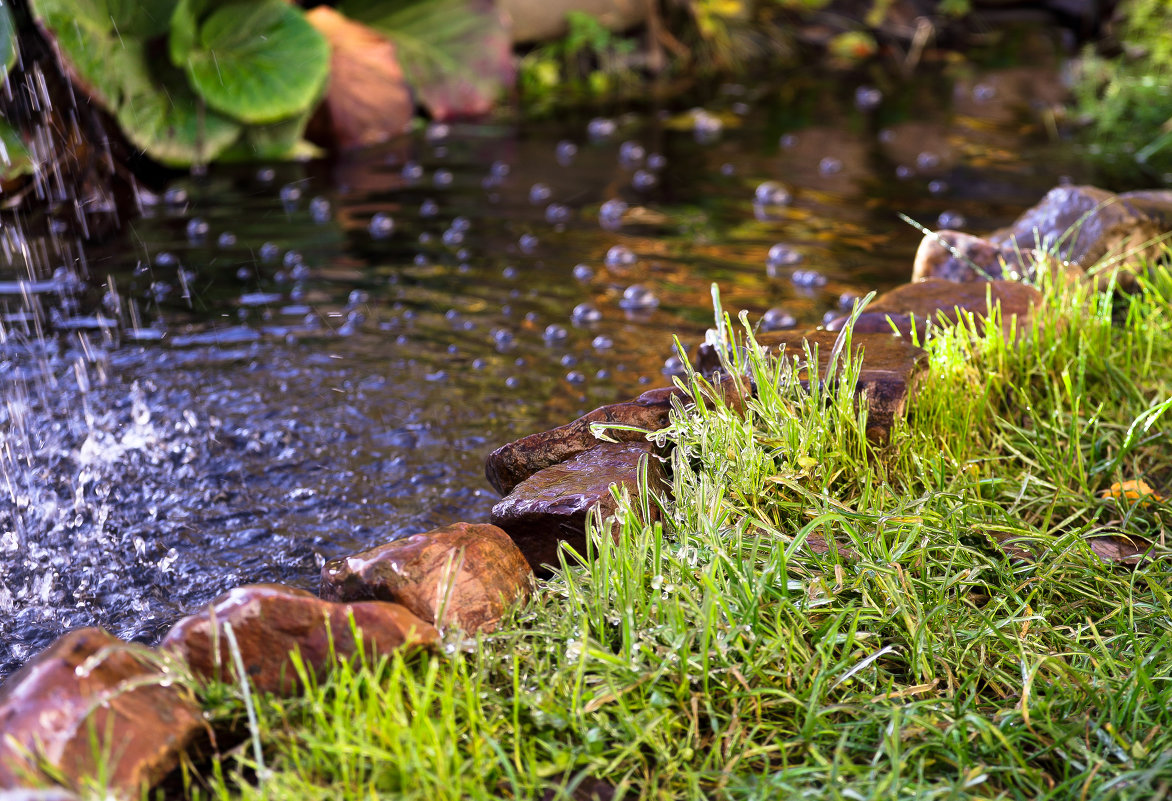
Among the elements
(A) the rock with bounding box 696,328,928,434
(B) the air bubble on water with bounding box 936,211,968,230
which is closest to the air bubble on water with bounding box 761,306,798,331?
(A) the rock with bounding box 696,328,928,434

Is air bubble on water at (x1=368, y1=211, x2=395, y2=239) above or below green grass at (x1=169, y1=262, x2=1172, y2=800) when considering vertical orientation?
above

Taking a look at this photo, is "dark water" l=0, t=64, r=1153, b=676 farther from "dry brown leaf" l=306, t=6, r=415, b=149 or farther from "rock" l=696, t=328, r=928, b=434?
"rock" l=696, t=328, r=928, b=434

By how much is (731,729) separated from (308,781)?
592mm

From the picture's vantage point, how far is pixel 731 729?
1520 millimetres

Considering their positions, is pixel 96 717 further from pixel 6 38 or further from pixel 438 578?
pixel 6 38

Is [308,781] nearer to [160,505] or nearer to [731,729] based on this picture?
[731,729]

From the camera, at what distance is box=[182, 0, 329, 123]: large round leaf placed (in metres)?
5.38

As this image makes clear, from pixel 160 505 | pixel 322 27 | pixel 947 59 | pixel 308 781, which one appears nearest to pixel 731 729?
pixel 308 781

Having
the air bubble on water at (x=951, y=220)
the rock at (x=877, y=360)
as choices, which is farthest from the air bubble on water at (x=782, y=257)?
the rock at (x=877, y=360)

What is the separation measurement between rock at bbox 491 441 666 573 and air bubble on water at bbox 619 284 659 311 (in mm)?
1596

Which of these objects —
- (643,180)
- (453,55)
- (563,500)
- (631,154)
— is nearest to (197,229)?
(643,180)

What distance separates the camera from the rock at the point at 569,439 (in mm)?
2301

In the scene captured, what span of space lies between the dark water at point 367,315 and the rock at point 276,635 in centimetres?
65

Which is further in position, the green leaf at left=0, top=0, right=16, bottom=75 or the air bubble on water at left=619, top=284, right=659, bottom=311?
the green leaf at left=0, top=0, right=16, bottom=75
